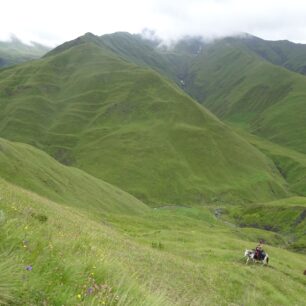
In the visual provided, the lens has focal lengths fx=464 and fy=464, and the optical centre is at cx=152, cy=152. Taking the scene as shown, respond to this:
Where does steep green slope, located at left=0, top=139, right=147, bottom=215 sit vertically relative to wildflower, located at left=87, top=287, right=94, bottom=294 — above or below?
below

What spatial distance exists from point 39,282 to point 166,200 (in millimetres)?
167241

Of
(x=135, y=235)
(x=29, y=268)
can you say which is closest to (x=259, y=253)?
(x=135, y=235)

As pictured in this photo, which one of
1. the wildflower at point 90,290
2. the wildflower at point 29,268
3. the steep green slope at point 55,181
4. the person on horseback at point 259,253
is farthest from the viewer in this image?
the steep green slope at point 55,181

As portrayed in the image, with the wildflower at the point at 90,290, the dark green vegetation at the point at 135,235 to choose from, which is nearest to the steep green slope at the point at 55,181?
the dark green vegetation at the point at 135,235

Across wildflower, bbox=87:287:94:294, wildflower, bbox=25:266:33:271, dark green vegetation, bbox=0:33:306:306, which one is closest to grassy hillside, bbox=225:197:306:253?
dark green vegetation, bbox=0:33:306:306

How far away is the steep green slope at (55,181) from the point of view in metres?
60.4

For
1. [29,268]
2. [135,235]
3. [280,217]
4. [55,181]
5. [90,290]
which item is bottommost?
[280,217]

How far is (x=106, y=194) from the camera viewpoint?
83375mm

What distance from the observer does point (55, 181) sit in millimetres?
66938

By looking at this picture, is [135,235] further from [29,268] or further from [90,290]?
[29,268]

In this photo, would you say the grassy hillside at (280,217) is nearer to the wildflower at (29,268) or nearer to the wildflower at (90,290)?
the wildflower at (90,290)

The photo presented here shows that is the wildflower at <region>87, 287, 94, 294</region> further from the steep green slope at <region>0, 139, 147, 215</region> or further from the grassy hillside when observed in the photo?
the grassy hillside

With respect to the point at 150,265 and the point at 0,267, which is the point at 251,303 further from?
the point at 0,267

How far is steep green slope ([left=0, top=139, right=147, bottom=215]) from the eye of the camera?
6042 cm
